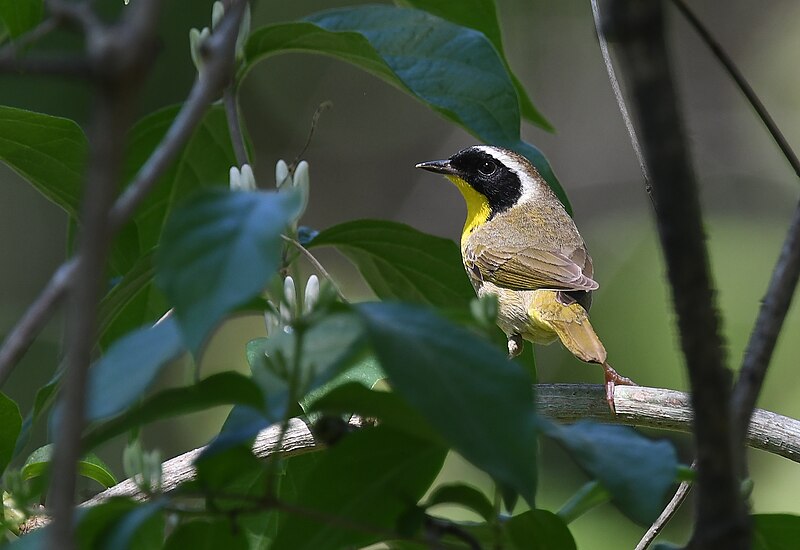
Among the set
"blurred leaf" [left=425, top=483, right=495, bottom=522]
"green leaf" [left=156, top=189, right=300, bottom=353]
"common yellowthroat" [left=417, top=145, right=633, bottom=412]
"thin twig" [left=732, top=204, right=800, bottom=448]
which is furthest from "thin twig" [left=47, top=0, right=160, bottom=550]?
"common yellowthroat" [left=417, top=145, right=633, bottom=412]

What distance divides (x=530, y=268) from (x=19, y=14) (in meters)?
2.44

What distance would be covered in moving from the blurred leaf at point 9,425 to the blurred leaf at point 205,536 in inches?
22.2

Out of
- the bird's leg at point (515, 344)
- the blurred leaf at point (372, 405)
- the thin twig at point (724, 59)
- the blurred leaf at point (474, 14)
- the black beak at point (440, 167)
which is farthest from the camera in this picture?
the black beak at point (440, 167)

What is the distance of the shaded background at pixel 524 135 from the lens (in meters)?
5.54

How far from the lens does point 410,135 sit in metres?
7.82

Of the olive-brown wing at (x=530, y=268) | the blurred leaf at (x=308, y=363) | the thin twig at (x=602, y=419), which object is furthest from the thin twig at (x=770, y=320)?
the olive-brown wing at (x=530, y=268)

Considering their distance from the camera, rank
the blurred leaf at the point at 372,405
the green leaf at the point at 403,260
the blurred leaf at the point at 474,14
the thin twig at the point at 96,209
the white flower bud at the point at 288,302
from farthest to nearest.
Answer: the blurred leaf at the point at 474,14
the green leaf at the point at 403,260
the white flower bud at the point at 288,302
the blurred leaf at the point at 372,405
the thin twig at the point at 96,209

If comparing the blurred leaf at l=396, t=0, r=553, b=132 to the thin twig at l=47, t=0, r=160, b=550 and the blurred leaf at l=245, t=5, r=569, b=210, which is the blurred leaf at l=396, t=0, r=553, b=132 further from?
the thin twig at l=47, t=0, r=160, b=550

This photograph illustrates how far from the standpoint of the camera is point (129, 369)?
732mm

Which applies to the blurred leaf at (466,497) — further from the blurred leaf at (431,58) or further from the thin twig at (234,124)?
the thin twig at (234,124)

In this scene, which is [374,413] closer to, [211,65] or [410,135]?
[211,65]

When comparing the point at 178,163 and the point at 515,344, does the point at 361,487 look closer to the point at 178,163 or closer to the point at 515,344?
the point at 178,163

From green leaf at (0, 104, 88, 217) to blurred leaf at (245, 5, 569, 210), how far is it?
36cm

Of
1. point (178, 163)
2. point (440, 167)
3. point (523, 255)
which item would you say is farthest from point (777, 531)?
point (440, 167)
